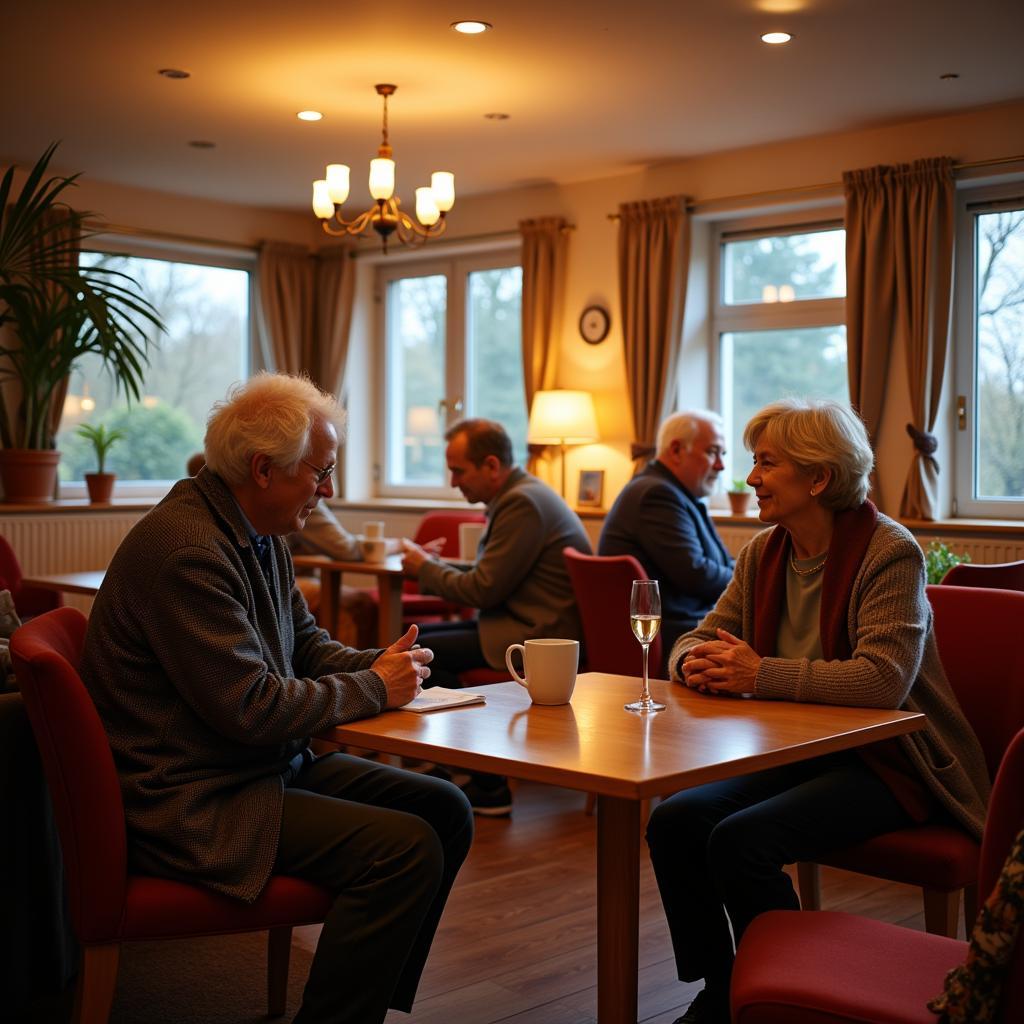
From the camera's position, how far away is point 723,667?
90.7 inches

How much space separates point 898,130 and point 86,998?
5.14 meters

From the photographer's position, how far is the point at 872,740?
2035 millimetres

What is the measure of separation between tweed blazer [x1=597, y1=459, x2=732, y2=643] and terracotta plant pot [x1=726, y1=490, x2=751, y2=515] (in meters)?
2.07

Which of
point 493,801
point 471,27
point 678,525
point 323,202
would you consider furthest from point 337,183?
point 493,801

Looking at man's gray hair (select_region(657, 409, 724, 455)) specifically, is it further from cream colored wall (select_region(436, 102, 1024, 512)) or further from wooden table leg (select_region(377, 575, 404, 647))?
cream colored wall (select_region(436, 102, 1024, 512))

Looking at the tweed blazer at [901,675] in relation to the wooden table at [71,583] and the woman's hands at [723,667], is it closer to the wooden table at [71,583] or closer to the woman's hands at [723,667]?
the woman's hands at [723,667]

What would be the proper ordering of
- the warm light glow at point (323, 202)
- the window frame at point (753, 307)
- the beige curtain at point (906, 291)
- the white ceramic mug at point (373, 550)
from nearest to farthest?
1. the white ceramic mug at point (373, 550)
2. the warm light glow at point (323, 202)
3. the beige curtain at point (906, 291)
4. the window frame at point (753, 307)

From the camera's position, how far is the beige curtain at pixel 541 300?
700 centimetres

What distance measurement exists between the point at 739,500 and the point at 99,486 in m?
3.48

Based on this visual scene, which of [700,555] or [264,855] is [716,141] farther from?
[264,855]

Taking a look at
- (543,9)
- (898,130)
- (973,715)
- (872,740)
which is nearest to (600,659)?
(973,715)

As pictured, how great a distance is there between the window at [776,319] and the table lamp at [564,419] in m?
0.74

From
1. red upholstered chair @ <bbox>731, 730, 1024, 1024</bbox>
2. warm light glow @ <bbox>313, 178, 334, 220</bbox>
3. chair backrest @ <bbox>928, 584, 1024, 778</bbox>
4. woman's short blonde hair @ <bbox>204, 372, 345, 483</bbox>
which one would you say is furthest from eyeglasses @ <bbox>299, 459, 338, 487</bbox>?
warm light glow @ <bbox>313, 178, 334, 220</bbox>

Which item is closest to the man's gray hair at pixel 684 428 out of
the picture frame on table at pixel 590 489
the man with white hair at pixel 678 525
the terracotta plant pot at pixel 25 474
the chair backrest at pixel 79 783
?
the man with white hair at pixel 678 525
